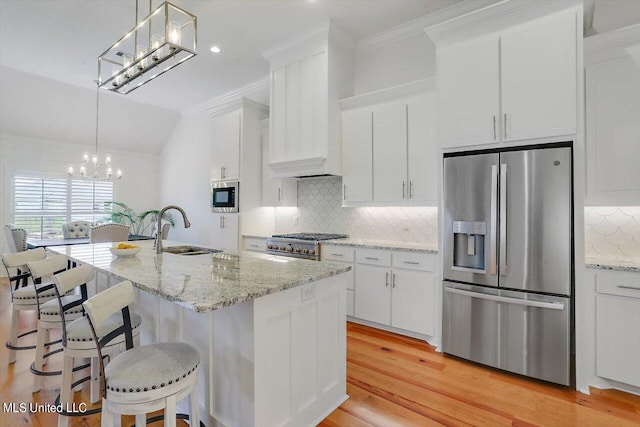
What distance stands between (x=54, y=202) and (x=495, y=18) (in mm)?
7620

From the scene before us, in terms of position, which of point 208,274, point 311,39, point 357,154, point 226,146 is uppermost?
point 311,39

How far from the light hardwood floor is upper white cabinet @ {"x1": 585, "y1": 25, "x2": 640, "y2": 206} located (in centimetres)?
146

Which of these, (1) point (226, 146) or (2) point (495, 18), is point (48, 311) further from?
(2) point (495, 18)

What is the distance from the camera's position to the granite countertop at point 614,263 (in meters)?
2.13

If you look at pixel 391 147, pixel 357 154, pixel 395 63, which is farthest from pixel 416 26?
pixel 357 154

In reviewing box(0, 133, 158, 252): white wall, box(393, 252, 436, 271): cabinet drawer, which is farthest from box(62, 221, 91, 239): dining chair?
box(393, 252, 436, 271): cabinet drawer

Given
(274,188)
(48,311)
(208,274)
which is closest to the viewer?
(208,274)

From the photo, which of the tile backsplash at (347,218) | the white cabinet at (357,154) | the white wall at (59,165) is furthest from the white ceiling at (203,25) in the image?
the tile backsplash at (347,218)

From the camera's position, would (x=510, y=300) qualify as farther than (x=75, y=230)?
No

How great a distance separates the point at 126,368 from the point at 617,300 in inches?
117

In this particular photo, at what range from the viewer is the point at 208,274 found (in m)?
1.77

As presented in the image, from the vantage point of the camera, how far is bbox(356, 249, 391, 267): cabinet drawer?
320 cm

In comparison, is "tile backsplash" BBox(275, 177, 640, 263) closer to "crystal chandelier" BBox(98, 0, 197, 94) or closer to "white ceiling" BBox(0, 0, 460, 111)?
"white ceiling" BBox(0, 0, 460, 111)

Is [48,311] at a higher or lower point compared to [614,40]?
lower
